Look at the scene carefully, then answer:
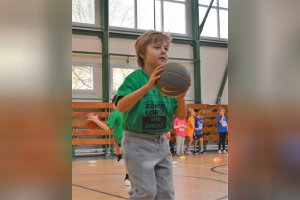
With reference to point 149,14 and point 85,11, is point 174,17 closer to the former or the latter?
point 149,14

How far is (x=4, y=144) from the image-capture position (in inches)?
19.2

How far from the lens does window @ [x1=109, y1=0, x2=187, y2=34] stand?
13.9m

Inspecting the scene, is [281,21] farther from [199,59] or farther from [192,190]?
[199,59]

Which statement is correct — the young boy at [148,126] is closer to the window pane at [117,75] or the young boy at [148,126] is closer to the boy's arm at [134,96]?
the boy's arm at [134,96]

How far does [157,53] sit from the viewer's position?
275 centimetres

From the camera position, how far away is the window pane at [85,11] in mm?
13242

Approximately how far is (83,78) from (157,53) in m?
10.5

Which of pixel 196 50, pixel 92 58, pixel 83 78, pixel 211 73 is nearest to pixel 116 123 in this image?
pixel 83 78

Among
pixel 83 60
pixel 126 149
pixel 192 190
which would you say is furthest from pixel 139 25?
pixel 126 149

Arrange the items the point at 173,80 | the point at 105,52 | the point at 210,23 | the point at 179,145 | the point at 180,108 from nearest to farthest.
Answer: the point at 173,80 < the point at 180,108 < the point at 105,52 < the point at 179,145 < the point at 210,23

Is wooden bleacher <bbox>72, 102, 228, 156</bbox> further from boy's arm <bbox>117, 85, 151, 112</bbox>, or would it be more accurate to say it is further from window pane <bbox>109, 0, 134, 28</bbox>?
boy's arm <bbox>117, 85, 151, 112</bbox>

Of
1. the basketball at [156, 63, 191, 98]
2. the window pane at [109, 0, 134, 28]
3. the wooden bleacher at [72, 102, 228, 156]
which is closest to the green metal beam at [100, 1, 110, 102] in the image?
the window pane at [109, 0, 134, 28]

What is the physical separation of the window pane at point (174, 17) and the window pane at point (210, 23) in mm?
763

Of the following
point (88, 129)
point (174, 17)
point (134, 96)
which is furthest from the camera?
point (174, 17)
